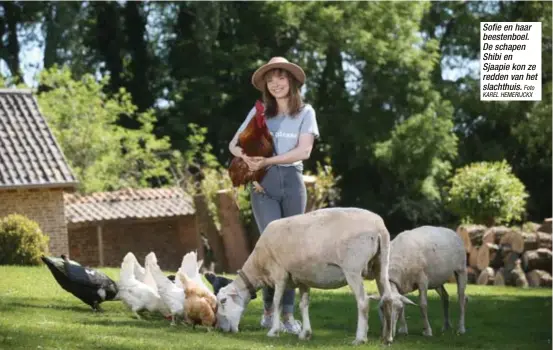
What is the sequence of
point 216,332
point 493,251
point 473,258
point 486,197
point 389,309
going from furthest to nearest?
point 486,197
point 473,258
point 493,251
point 216,332
point 389,309

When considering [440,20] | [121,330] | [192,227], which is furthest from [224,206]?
[440,20]

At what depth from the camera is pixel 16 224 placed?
1833cm

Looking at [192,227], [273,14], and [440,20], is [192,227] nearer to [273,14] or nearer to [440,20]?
[273,14]

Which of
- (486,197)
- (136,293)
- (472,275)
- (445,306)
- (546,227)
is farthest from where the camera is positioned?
(486,197)

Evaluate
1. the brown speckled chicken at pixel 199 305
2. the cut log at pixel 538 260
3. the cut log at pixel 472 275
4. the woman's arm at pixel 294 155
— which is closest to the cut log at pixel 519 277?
the cut log at pixel 538 260

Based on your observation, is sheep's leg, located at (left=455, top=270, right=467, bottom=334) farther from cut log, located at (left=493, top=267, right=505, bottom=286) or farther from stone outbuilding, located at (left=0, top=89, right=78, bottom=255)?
stone outbuilding, located at (left=0, top=89, right=78, bottom=255)

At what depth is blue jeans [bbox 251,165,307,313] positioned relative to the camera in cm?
1097

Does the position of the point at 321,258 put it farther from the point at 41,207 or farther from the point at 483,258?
the point at 41,207

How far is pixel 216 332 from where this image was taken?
10414 millimetres

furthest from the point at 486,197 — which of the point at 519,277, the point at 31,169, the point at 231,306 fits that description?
the point at 231,306

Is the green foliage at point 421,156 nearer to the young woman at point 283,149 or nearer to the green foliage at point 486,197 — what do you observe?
the green foliage at point 486,197

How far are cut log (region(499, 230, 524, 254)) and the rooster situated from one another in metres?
12.5

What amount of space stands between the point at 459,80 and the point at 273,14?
784cm

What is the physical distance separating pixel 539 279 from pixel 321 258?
42.2 feet
